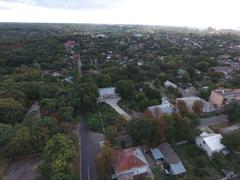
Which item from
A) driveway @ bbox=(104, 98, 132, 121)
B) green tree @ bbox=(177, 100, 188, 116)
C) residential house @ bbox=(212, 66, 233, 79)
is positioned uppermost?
green tree @ bbox=(177, 100, 188, 116)

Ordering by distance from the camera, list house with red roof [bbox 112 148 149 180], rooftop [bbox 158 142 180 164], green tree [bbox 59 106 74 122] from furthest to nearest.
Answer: green tree [bbox 59 106 74 122], rooftop [bbox 158 142 180 164], house with red roof [bbox 112 148 149 180]

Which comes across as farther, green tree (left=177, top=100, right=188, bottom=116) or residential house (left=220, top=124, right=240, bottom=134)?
green tree (left=177, top=100, right=188, bottom=116)

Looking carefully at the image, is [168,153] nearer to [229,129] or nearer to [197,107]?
[197,107]

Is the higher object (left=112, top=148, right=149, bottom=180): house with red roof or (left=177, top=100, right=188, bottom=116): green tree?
(left=177, top=100, right=188, bottom=116): green tree

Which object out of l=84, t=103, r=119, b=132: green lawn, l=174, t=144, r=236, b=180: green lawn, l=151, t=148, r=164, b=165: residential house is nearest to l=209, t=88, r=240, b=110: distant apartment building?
l=174, t=144, r=236, b=180: green lawn

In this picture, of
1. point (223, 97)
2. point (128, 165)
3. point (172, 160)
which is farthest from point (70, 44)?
point (172, 160)

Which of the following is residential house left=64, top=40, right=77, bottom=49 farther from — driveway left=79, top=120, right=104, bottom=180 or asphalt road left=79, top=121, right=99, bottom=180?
asphalt road left=79, top=121, right=99, bottom=180

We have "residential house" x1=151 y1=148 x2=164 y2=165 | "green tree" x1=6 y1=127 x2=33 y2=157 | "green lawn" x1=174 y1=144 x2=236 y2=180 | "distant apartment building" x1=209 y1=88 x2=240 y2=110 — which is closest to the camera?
"green lawn" x1=174 y1=144 x2=236 y2=180

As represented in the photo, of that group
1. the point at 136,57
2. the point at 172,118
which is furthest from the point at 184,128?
the point at 136,57

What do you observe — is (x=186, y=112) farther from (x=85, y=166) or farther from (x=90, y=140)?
(x=85, y=166)
